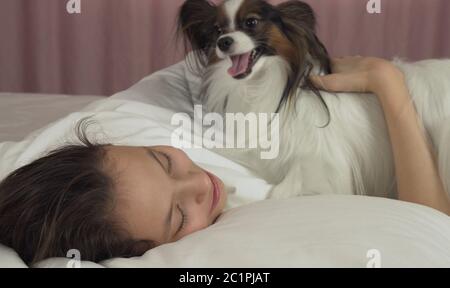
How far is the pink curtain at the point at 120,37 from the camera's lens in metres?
2.01

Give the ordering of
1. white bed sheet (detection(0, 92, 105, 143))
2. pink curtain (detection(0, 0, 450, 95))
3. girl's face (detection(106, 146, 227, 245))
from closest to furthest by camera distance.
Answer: girl's face (detection(106, 146, 227, 245)) < white bed sheet (detection(0, 92, 105, 143)) < pink curtain (detection(0, 0, 450, 95))

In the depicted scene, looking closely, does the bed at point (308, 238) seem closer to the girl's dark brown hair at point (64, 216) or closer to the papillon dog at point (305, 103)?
the girl's dark brown hair at point (64, 216)

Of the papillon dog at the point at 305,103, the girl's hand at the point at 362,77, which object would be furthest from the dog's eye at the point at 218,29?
the girl's hand at the point at 362,77

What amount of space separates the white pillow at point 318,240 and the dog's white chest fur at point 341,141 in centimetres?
37

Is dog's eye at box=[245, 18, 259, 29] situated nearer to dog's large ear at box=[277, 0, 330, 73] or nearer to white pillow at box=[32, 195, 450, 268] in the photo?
dog's large ear at box=[277, 0, 330, 73]

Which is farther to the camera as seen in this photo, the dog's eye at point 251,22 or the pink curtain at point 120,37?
the pink curtain at point 120,37

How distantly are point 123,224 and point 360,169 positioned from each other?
634mm

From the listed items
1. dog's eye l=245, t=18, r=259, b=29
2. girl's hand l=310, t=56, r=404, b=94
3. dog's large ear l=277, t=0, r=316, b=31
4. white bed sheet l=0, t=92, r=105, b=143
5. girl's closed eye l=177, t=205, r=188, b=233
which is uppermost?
dog's large ear l=277, t=0, r=316, b=31

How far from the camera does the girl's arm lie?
3.63 ft

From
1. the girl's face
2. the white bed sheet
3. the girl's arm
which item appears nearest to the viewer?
the girl's face

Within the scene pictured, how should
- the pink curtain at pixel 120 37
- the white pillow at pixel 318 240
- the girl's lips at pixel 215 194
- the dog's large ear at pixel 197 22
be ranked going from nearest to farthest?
the white pillow at pixel 318 240
the girl's lips at pixel 215 194
the dog's large ear at pixel 197 22
the pink curtain at pixel 120 37

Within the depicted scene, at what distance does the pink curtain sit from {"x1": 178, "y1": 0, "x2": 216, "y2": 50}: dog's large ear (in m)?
0.59

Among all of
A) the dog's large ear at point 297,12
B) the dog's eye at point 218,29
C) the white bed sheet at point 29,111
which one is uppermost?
the dog's large ear at point 297,12

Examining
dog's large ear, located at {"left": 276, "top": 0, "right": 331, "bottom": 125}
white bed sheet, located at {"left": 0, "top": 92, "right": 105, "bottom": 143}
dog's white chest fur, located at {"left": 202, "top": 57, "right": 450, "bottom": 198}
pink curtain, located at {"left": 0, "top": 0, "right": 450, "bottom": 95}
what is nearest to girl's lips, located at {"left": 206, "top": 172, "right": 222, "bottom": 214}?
dog's white chest fur, located at {"left": 202, "top": 57, "right": 450, "bottom": 198}
